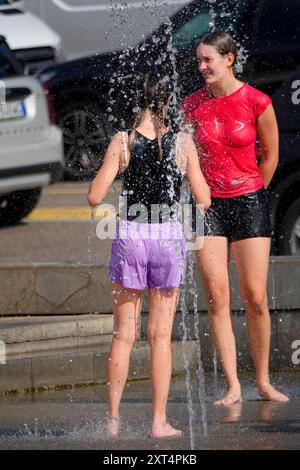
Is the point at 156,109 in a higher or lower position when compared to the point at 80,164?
higher

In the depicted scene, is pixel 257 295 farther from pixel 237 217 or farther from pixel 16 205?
pixel 16 205

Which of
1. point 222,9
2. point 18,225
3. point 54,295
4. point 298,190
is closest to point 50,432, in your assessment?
point 54,295

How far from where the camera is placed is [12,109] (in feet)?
45.4

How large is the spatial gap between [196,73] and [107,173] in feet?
15.9

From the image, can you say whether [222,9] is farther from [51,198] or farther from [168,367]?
[168,367]

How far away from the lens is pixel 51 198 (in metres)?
15.7

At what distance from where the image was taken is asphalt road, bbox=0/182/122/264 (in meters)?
12.3

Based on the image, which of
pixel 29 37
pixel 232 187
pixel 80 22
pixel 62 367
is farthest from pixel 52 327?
pixel 80 22

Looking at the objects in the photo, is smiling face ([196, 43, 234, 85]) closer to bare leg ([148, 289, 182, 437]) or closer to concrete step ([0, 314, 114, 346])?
bare leg ([148, 289, 182, 437])

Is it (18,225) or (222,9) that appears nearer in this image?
(222,9)

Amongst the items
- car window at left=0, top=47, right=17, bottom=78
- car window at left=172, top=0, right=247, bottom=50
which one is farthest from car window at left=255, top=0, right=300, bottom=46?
car window at left=0, top=47, right=17, bottom=78
